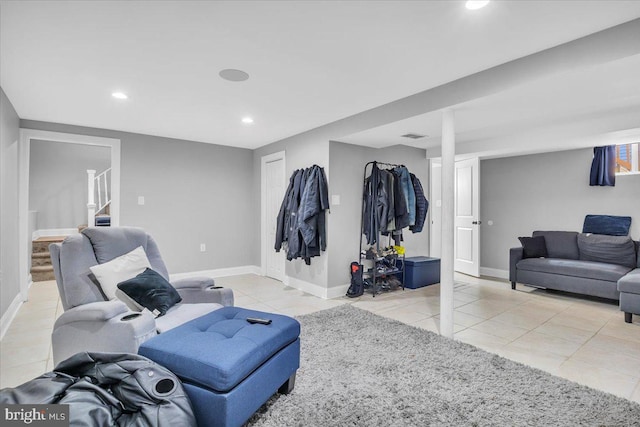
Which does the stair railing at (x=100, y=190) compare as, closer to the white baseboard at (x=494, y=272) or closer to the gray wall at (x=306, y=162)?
the gray wall at (x=306, y=162)

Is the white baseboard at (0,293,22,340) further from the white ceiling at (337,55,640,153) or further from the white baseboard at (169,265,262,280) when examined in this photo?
the white ceiling at (337,55,640,153)

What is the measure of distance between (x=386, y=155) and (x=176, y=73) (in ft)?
10.2

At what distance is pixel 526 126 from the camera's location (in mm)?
3869

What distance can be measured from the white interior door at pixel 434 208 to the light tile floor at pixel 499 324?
74 centimetres

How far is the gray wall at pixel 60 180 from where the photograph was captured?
270 inches

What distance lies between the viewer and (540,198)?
5.21 metres

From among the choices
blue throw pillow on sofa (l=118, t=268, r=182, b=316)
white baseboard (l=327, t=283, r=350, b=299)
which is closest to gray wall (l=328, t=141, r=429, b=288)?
white baseboard (l=327, t=283, r=350, b=299)

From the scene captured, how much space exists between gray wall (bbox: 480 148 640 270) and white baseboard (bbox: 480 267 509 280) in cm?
7

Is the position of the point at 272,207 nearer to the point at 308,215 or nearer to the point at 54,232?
the point at 308,215

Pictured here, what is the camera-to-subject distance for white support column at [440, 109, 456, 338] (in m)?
2.96

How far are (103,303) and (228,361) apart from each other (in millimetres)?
1018

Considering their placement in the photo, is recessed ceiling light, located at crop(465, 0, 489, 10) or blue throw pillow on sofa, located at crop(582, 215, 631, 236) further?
blue throw pillow on sofa, located at crop(582, 215, 631, 236)

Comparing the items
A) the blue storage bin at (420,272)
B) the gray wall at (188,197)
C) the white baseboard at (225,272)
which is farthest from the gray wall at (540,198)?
the gray wall at (188,197)

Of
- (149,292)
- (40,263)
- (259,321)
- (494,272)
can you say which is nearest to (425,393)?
(259,321)
